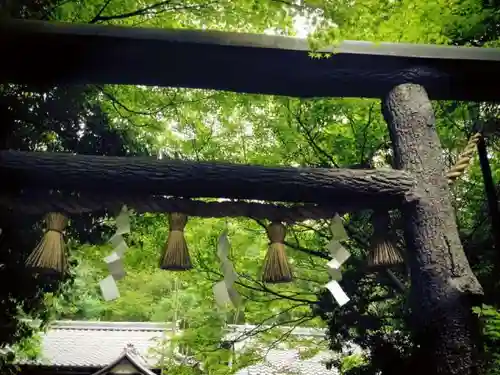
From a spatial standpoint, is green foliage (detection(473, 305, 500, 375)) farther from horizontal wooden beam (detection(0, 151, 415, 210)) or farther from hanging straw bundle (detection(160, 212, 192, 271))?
hanging straw bundle (detection(160, 212, 192, 271))

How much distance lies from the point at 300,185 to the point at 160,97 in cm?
293

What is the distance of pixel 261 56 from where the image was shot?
347cm

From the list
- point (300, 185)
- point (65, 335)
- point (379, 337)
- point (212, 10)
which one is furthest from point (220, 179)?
point (65, 335)

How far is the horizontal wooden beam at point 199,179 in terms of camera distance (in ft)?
10.2

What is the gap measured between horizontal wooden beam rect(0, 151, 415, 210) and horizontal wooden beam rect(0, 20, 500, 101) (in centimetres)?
71

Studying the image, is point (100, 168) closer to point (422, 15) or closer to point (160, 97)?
point (160, 97)

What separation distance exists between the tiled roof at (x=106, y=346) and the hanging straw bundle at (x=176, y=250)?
940 cm

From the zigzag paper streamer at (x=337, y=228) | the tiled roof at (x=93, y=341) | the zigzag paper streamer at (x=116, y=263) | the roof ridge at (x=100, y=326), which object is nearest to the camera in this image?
the zigzag paper streamer at (x=116, y=263)

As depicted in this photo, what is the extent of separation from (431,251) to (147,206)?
1.84 m

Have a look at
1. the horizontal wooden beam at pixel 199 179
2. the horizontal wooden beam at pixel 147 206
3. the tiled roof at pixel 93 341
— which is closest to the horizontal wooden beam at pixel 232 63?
the horizontal wooden beam at pixel 199 179

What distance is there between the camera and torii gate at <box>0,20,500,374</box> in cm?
308

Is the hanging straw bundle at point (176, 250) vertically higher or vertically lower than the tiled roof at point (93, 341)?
lower

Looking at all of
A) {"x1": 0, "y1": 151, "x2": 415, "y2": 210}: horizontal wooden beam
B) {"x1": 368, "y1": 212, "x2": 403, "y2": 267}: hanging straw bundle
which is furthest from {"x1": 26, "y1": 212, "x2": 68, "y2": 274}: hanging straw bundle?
{"x1": 368, "y1": 212, "x2": 403, "y2": 267}: hanging straw bundle

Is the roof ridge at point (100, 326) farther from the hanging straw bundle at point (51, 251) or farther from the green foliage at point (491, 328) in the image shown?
the green foliage at point (491, 328)
